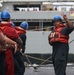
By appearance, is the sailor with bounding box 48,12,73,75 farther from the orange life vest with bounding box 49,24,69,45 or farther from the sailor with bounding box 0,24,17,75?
the sailor with bounding box 0,24,17,75

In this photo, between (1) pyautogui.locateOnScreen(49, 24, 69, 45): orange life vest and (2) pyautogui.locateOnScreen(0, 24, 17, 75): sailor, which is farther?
(1) pyautogui.locateOnScreen(49, 24, 69, 45): orange life vest

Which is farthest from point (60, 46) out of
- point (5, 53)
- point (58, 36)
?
point (5, 53)

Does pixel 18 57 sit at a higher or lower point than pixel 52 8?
higher

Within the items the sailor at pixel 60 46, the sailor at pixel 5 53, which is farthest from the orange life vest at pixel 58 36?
the sailor at pixel 5 53

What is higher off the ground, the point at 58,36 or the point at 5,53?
the point at 5,53

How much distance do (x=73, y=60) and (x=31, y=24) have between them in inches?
221

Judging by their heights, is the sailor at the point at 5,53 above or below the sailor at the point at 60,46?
above

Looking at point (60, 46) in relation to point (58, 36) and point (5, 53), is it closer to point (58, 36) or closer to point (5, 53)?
point (58, 36)

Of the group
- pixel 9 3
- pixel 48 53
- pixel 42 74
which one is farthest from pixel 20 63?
pixel 9 3

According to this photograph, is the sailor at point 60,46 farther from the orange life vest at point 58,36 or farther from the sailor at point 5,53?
the sailor at point 5,53

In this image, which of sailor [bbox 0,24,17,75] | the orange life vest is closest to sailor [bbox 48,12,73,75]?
the orange life vest

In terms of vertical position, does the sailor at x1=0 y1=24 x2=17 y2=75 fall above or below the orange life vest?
above

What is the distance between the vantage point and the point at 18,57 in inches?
317

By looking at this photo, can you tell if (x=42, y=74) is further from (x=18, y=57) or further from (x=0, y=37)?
(x=0, y=37)
